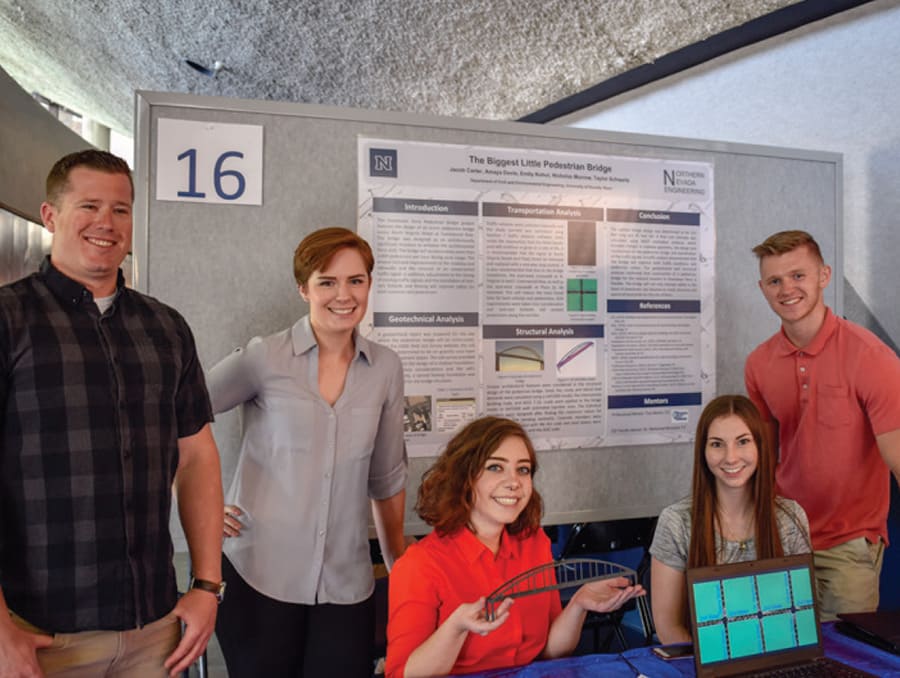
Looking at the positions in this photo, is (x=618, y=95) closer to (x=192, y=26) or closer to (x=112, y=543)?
(x=192, y=26)

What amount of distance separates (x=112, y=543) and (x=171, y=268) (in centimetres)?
98

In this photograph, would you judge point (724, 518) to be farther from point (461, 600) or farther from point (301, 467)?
point (301, 467)

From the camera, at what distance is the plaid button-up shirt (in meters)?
1.15

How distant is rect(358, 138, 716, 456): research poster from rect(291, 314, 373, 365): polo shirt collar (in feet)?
1.30

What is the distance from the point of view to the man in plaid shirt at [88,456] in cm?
115

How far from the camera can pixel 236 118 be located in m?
1.98

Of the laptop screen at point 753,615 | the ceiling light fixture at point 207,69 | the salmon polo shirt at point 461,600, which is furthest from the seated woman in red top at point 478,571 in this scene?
the ceiling light fixture at point 207,69

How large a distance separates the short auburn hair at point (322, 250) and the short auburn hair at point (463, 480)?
503mm

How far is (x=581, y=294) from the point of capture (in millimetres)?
2326

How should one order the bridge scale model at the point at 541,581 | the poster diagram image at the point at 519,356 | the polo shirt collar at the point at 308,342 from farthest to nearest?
the poster diagram image at the point at 519,356, the polo shirt collar at the point at 308,342, the bridge scale model at the point at 541,581

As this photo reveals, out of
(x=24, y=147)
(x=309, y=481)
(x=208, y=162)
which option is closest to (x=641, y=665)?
(x=309, y=481)

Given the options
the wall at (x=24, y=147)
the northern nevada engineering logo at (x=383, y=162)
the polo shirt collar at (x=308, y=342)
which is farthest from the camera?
the wall at (x=24, y=147)

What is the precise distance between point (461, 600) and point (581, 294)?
1282 millimetres

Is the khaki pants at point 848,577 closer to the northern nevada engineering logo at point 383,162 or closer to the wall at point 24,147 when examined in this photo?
the northern nevada engineering logo at point 383,162
